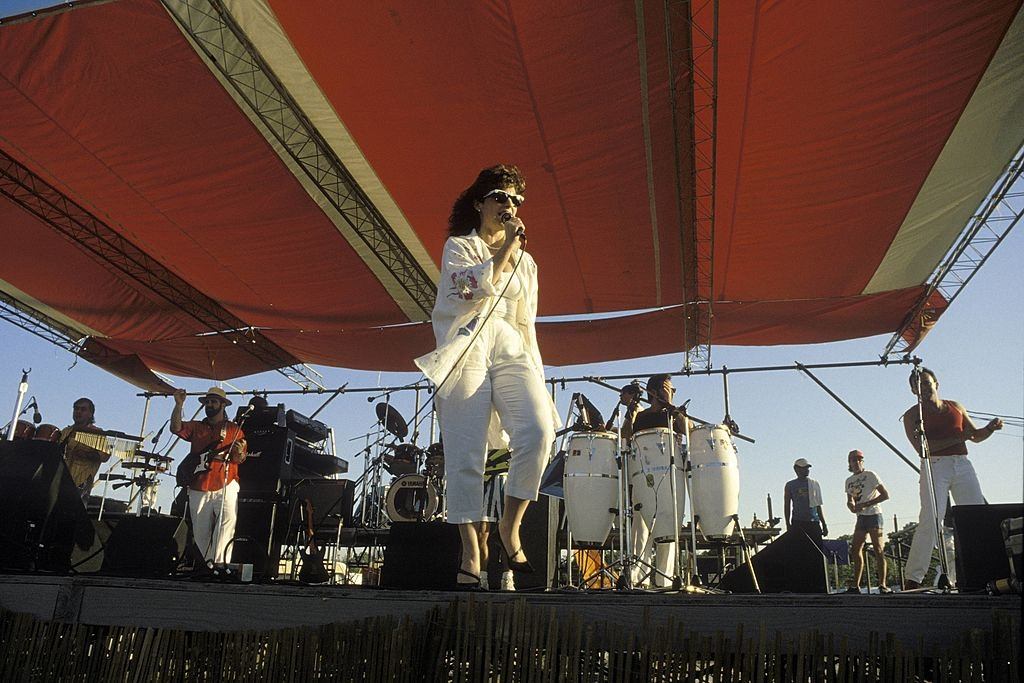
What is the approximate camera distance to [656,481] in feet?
15.2

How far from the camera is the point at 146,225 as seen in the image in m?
6.90

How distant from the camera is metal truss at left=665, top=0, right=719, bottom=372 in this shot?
14.7ft

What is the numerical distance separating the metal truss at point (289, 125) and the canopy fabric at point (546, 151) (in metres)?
0.11

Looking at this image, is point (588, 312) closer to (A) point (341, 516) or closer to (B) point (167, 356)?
(A) point (341, 516)

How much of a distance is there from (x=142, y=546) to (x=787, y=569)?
145 inches

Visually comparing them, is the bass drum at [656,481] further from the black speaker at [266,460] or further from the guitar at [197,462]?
the black speaker at [266,460]

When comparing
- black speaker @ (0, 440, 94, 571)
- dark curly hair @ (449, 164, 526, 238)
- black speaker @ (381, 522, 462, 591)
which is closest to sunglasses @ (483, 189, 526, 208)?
dark curly hair @ (449, 164, 526, 238)

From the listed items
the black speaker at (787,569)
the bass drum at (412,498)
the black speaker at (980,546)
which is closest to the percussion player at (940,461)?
the black speaker at (787,569)

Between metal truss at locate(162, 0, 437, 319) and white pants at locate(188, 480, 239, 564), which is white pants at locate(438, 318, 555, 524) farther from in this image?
white pants at locate(188, 480, 239, 564)

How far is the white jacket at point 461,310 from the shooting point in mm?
2668

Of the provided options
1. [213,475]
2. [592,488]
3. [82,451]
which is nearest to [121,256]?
[82,451]

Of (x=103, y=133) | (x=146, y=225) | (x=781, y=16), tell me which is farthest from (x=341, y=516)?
(x=781, y=16)

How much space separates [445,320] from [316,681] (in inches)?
52.0

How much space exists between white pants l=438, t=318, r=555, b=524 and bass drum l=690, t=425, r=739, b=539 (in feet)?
6.66
